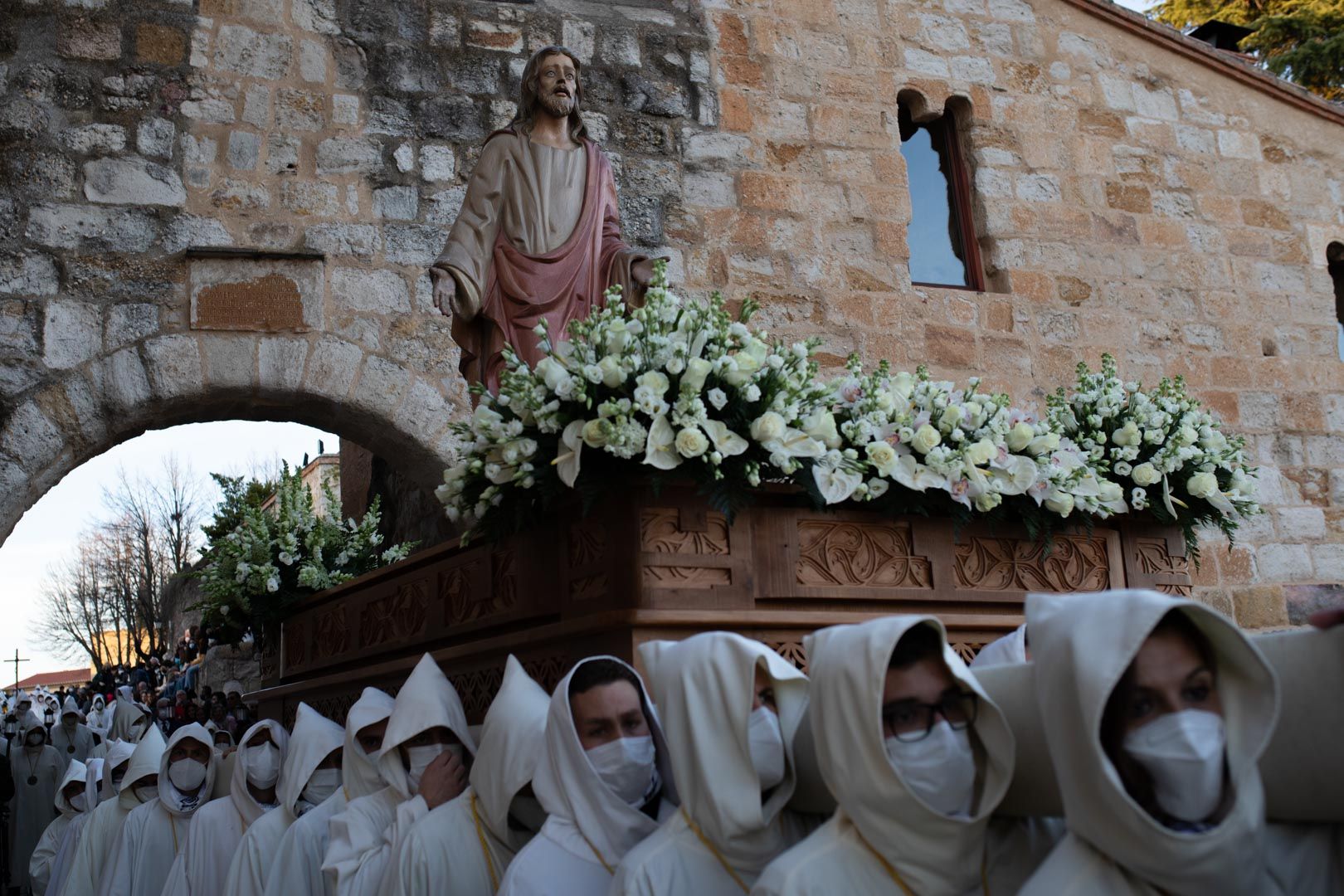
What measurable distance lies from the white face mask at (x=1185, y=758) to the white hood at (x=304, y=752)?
3480mm

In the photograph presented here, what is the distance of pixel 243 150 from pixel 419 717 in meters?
5.65

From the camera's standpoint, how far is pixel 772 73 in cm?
945

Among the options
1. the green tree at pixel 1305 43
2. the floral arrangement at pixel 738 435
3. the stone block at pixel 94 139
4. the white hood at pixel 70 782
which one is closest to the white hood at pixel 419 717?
the floral arrangement at pixel 738 435

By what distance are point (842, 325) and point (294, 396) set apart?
145 inches

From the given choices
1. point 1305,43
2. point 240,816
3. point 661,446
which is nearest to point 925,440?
point 661,446

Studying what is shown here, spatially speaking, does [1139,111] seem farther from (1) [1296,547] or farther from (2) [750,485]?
(2) [750,485]

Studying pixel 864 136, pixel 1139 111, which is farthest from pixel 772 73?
pixel 1139 111

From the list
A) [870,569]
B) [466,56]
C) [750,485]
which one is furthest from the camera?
[466,56]

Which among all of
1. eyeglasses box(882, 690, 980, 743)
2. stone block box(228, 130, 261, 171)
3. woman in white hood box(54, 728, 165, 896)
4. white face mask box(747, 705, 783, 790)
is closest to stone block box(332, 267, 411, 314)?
stone block box(228, 130, 261, 171)

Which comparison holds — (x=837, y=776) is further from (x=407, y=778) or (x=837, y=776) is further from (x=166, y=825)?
(x=166, y=825)

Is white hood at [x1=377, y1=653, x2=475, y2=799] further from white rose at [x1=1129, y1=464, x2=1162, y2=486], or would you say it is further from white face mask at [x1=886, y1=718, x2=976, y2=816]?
white rose at [x1=1129, y1=464, x2=1162, y2=486]

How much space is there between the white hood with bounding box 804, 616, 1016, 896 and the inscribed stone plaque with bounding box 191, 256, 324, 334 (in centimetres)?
655

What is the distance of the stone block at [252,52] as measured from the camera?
846cm

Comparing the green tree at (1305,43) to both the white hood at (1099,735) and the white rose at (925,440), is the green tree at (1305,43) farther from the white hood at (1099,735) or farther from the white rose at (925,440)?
the white hood at (1099,735)
